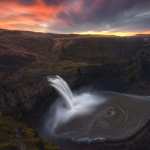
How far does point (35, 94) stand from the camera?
58.3 m

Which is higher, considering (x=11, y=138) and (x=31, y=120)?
(x=11, y=138)

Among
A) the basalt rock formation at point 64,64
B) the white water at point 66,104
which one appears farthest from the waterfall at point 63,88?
the basalt rock formation at point 64,64

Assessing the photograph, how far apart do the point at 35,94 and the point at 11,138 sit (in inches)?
784

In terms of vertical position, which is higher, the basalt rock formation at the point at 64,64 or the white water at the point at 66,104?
the basalt rock formation at the point at 64,64

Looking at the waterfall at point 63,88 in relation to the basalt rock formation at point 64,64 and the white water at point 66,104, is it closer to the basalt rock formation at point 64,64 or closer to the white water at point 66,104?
the white water at point 66,104

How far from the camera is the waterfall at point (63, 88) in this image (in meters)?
59.9

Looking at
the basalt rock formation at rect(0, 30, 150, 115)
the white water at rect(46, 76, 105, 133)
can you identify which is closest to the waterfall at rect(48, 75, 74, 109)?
the white water at rect(46, 76, 105, 133)

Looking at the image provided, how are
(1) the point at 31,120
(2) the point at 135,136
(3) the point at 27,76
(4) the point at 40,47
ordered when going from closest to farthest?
(2) the point at 135,136
(1) the point at 31,120
(3) the point at 27,76
(4) the point at 40,47

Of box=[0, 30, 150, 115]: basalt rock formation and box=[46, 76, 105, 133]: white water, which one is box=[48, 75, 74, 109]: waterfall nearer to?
box=[46, 76, 105, 133]: white water

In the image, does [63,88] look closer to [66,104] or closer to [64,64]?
[66,104]

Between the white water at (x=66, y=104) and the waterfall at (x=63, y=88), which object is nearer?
the white water at (x=66, y=104)

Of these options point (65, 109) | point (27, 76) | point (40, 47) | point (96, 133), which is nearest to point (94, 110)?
point (65, 109)

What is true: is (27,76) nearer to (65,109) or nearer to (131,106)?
(65,109)

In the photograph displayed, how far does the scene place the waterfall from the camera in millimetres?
59884
